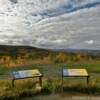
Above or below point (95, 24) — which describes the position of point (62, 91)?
below

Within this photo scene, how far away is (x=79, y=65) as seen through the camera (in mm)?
4918

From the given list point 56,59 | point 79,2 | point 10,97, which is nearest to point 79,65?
point 56,59

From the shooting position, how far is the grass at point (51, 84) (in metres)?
3.99

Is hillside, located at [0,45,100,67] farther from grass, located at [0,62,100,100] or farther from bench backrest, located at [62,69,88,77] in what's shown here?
bench backrest, located at [62,69,88,77]

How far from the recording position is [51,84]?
4320 millimetres

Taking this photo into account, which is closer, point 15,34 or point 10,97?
point 10,97

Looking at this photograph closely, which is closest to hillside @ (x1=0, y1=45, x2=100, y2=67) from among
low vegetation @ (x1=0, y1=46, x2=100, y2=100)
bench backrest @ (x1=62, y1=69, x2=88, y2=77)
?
low vegetation @ (x1=0, y1=46, x2=100, y2=100)

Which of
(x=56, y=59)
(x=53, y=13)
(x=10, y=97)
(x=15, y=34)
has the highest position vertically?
(x=53, y=13)

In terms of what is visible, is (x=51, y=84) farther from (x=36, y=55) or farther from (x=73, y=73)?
(x=36, y=55)

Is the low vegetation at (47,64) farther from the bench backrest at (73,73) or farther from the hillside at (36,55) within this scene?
the bench backrest at (73,73)

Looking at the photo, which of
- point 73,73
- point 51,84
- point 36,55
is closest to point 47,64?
point 36,55

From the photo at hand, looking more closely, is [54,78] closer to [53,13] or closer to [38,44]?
[38,44]

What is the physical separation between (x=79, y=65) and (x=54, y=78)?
492 millimetres

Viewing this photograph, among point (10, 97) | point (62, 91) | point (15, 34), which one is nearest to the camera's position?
point (10, 97)
